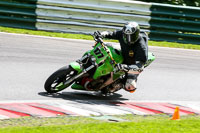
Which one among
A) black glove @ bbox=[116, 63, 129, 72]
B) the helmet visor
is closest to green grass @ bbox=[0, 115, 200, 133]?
black glove @ bbox=[116, 63, 129, 72]

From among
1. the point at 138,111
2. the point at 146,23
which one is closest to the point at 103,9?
the point at 146,23

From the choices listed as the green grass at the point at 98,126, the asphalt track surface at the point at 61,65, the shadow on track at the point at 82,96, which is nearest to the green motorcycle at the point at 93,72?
the shadow on track at the point at 82,96

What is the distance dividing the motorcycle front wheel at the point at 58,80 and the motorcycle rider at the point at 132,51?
0.90 metres

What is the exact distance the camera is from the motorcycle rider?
8312 millimetres

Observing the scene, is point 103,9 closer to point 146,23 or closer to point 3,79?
point 146,23

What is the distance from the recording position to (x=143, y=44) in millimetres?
8492

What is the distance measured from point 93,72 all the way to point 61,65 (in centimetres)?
263

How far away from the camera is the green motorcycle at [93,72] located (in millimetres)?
8414

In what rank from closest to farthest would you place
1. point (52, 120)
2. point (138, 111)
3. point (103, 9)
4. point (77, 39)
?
point (52, 120)
point (138, 111)
point (77, 39)
point (103, 9)

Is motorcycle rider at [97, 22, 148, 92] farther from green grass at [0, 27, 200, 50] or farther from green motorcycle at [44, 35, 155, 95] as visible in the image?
green grass at [0, 27, 200, 50]

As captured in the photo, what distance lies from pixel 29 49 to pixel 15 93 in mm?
3777

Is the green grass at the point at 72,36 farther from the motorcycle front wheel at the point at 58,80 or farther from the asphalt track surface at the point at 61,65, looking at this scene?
the motorcycle front wheel at the point at 58,80

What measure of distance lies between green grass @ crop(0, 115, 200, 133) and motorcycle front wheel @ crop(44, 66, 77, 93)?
1164 millimetres

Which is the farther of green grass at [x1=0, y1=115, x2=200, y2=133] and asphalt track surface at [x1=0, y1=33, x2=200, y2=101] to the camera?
asphalt track surface at [x1=0, y1=33, x2=200, y2=101]
